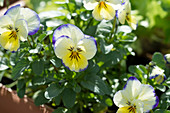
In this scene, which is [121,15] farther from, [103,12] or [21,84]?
[21,84]

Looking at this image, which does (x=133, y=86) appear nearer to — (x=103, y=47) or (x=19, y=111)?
(x=103, y=47)

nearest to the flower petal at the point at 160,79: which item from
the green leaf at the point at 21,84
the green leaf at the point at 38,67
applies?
the green leaf at the point at 38,67

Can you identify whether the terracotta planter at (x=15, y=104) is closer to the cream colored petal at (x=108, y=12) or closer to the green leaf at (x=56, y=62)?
the green leaf at (x=56, y=62)

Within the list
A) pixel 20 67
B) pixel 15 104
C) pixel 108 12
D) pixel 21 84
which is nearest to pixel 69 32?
pixel 108 12

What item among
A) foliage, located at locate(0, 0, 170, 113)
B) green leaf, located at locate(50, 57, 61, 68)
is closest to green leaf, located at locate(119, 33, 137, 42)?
foliage, located at locate(0, 0, 170, 113)

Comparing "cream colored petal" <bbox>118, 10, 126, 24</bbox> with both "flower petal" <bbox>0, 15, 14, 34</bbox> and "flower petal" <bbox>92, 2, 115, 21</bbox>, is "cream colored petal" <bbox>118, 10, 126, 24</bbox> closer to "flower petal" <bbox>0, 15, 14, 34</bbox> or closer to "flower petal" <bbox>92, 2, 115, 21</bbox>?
"flower petal" <bbox>92, 2, 115, 21</bbox>

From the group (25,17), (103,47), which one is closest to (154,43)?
(103,47)

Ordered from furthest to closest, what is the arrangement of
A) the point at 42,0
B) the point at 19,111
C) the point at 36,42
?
the point at 42,0
the point at 19,111
the point at 36,42
